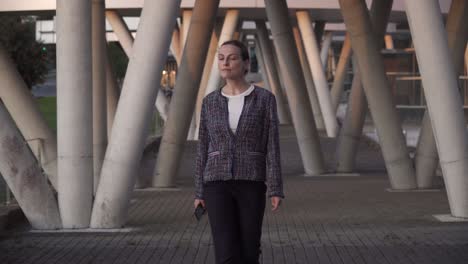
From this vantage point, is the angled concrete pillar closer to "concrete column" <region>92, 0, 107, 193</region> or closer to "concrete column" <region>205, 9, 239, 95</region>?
"concrete column" <region>205, 9, 239, 95</region>

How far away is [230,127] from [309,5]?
37858 millimetres

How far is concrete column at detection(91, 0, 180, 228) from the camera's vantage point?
13.3 meters

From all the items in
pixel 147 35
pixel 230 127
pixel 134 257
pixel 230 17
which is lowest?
pixel 134 257

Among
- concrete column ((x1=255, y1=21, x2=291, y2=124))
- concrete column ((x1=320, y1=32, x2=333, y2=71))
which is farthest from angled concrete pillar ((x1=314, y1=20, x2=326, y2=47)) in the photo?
concrete column ((x1=320, y1=32, x2=333, y2=71))

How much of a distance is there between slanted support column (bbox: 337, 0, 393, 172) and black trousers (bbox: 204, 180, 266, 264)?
49.9ft

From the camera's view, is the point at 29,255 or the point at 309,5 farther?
the point at 309,5

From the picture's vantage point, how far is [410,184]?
1895cm

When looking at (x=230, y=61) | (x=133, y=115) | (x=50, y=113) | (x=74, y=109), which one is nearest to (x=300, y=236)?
(x=133, y=115)

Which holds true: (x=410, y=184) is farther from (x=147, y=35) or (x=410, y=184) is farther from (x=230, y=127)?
(x=230, y=127)

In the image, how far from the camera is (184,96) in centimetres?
2069

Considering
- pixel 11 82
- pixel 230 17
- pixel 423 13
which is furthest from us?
pixel 230 17

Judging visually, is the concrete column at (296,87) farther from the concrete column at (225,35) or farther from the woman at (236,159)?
the concrete column at (225,35)

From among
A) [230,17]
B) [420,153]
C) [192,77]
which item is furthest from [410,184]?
[230,17]

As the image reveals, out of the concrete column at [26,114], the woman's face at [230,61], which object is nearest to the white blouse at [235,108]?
the woman's face at [230,61]
